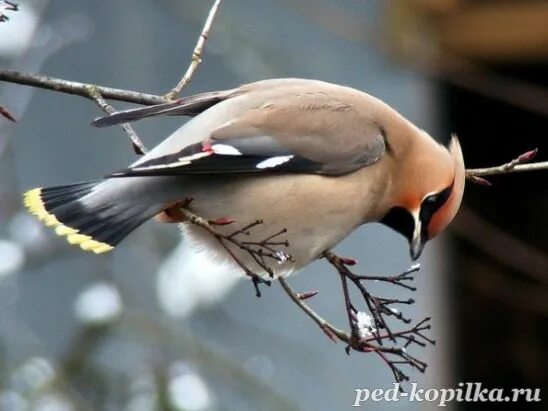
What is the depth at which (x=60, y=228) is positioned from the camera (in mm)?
3023

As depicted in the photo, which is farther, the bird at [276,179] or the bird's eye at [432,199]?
the bird's eye at [432,199]

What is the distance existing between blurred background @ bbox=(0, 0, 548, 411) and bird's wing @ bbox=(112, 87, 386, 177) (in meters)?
1.73

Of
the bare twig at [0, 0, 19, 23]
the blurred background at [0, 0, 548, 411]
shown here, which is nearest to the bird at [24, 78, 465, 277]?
the bare twig at [0, 0, 19, 23]

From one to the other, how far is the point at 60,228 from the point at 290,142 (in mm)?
618

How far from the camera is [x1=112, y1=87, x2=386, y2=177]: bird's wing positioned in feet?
9.82

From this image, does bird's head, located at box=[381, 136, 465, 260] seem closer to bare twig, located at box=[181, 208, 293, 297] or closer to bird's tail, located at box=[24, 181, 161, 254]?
bare twig, located at box=[181, 208, 293, 297]

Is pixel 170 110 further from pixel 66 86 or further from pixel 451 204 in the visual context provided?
pixel 451 204

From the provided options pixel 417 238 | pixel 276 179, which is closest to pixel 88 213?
pixel 276 179

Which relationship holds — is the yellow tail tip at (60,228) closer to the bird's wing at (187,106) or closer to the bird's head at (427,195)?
the bird's wing at (187,106)

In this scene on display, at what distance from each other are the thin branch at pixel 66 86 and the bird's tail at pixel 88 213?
0.76ft

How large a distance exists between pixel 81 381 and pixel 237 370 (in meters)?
0.72

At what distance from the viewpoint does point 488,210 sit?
25.2ft

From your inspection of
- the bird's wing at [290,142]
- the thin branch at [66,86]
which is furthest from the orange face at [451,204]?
the thin branch at [66,86]

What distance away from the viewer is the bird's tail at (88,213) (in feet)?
9.81
